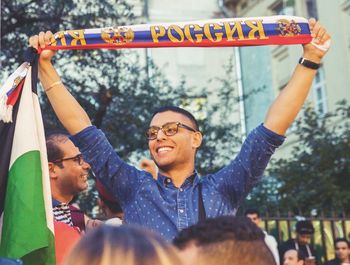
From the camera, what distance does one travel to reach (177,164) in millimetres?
3057

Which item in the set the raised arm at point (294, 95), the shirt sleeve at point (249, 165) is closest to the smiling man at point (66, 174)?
the shirt sleeve at point (249, 165)

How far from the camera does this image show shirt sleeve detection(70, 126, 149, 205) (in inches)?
119

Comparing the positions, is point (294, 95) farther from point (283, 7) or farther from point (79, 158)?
point (283, 7)

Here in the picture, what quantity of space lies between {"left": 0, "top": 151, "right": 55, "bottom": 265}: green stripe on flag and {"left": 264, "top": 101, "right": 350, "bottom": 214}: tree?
35.3ft

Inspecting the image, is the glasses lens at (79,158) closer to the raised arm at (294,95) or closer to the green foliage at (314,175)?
the raised arm at (294,95)

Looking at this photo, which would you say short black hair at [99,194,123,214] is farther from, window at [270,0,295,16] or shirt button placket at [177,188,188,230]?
window at [270,0,295,16]

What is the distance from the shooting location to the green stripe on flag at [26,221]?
9.48ft

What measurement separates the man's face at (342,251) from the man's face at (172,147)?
18.1 ft

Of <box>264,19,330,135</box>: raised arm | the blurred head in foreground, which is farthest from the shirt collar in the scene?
the blurred head in foreground

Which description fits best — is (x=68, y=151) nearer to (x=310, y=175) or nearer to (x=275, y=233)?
(x=275, y=233)

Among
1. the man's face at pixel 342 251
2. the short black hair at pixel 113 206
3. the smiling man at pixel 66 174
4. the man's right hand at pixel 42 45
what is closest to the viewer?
the man's right hand at pixel 42 45

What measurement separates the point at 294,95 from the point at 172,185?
70cm

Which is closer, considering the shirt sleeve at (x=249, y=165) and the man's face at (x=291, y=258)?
the shirt sleeve at (x=249, y=165)

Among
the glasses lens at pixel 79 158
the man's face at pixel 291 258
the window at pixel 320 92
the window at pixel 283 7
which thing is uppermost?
the window at pixel 283 7
